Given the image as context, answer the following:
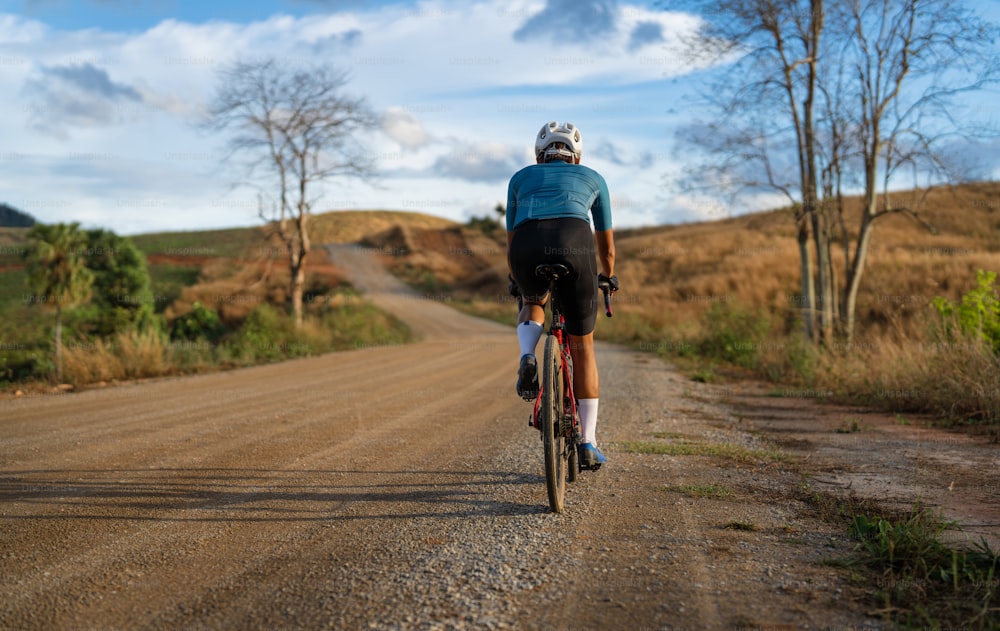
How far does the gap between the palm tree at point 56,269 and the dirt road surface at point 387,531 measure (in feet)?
39.3

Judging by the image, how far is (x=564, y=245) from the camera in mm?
4203

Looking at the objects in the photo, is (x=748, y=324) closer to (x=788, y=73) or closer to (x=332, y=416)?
(x=788, y=73)

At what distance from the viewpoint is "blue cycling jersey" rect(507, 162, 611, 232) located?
14.1ft

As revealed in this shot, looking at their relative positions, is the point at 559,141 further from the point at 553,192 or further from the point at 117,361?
the point at 117,361

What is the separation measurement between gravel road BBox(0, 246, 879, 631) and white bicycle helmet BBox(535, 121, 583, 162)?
6.76 ft

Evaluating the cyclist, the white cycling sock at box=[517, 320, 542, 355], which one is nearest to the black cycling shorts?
the cyclist

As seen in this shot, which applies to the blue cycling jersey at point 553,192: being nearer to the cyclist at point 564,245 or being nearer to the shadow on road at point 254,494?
the cyclist at point 564,245

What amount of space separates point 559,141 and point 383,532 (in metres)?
2.42

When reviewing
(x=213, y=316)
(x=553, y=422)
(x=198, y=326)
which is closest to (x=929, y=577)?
(x=553, y=422)

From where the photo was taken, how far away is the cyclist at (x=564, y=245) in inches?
167

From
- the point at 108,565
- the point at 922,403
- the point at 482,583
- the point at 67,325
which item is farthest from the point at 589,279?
the point at 67,325

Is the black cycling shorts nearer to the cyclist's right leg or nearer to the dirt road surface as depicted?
the cyclist's right leg

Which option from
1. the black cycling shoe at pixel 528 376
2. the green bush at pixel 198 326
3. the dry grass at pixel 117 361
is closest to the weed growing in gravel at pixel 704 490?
the black cycling shoe at pixel 528 376

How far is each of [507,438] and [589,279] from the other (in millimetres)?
2926
